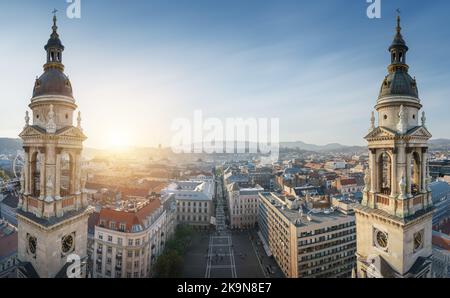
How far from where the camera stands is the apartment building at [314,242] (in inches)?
1281

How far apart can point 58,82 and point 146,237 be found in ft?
78.0

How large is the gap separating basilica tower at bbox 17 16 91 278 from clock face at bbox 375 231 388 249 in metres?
Result: 15.0

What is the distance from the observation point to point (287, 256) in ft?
115

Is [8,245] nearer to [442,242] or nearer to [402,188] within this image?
[402,188]

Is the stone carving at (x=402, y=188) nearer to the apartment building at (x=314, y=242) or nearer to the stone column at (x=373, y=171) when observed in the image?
the stone column at (x=373, y=171)

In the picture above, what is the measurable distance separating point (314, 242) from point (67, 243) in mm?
28810

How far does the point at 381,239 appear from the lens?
41.0ft

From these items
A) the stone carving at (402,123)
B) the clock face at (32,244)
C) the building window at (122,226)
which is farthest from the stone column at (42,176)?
the building window at (122,226)

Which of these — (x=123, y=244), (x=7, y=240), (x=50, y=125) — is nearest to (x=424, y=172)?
(x=50, y=125)

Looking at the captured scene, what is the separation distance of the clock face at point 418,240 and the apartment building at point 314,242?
20.4 metres
